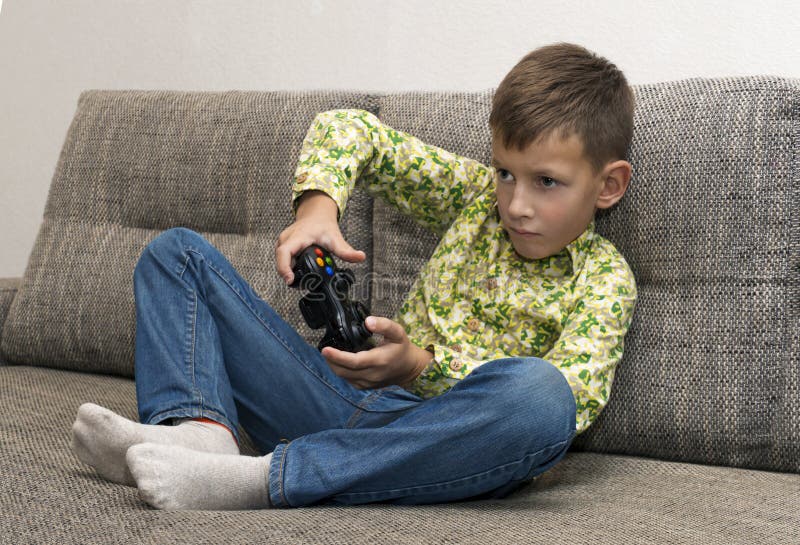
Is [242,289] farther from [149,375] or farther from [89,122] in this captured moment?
[89,122]

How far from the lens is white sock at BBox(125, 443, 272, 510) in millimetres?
818

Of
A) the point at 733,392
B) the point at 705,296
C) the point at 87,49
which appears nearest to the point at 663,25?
the point at 705,296

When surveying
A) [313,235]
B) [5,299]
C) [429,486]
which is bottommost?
[5,299]

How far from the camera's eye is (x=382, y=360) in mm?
1012

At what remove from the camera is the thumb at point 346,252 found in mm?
992

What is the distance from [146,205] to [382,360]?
766 mm

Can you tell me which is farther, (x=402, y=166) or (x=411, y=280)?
(x=411, y=280)

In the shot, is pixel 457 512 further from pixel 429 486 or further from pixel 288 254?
pixel 288 254

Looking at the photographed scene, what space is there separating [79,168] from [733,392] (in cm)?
124

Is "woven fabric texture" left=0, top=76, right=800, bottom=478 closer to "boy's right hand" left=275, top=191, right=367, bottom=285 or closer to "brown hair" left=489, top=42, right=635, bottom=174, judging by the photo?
"brown hair" left=489, top=42, right=635, bottom=174

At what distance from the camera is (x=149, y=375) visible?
3.28ft

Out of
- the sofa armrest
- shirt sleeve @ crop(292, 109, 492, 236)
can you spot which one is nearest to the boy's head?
shirt sleeve @ crop(292, 109, 492, 236)

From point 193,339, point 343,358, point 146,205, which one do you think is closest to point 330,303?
point 343,358

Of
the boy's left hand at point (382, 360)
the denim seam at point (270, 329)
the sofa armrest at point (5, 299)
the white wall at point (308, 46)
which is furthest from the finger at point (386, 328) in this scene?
the sofa armrest at point (5, 299)
